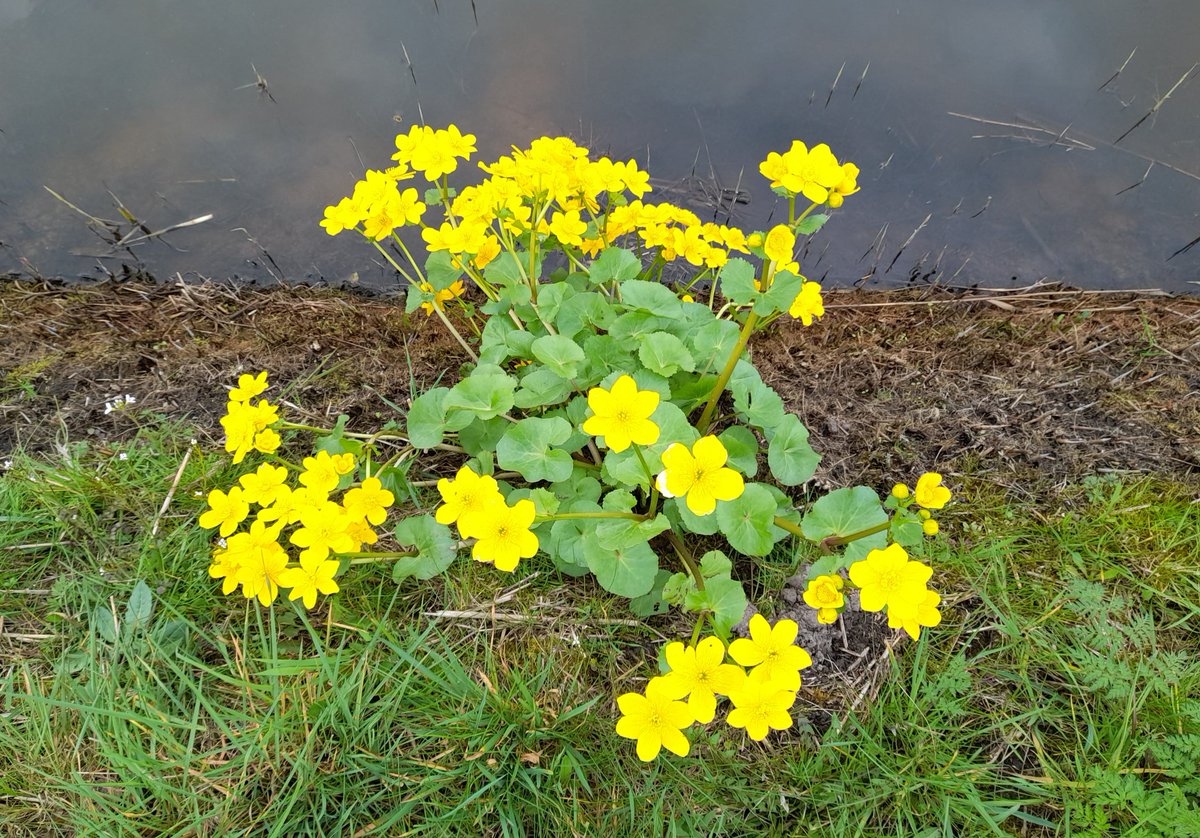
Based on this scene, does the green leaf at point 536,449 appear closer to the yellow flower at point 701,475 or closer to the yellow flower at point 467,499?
the yellow flower at point 467,499

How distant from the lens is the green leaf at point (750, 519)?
1.64 meters

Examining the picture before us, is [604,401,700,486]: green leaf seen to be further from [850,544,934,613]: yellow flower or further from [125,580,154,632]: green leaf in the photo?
[125,580,154,632]: green leaf

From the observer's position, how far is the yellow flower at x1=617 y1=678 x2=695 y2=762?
1342 mm

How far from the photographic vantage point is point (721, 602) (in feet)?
5.28

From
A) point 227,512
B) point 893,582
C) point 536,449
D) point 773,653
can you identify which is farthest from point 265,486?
point 893,582

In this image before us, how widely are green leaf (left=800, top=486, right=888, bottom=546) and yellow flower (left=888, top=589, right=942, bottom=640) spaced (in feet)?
0.93

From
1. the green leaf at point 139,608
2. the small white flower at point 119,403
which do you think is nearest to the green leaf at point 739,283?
the green leaf at point 139,608

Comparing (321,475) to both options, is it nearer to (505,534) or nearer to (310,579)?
(310,579)

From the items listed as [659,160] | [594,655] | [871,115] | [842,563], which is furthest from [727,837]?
[871,115]

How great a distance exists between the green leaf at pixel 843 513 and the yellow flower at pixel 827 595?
22 cm

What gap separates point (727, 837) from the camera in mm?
1687

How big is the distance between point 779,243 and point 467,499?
34.5 inches

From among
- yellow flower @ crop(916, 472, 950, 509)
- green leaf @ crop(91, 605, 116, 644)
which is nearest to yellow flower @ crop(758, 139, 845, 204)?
yellow flower @ crop(916, 472, 950, 509)

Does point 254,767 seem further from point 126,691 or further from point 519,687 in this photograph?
point 519,687
